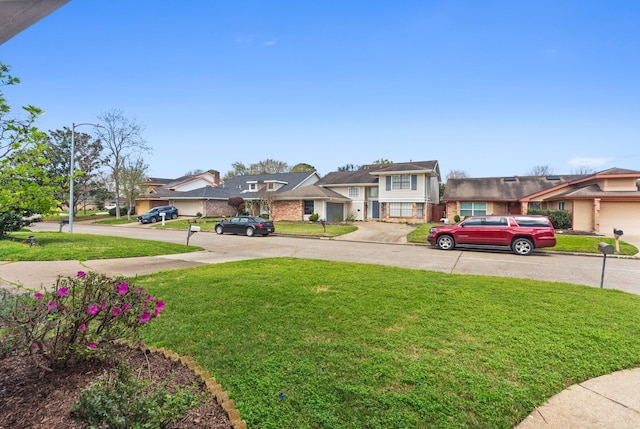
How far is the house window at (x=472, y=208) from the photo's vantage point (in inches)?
1180

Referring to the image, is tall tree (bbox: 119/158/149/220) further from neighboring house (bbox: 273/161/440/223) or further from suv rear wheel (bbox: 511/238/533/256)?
suv rear wheel (bbox: 511/238/533/256)

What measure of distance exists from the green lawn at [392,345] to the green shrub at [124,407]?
0.65 metres

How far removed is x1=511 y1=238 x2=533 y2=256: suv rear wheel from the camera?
1429 centimetres

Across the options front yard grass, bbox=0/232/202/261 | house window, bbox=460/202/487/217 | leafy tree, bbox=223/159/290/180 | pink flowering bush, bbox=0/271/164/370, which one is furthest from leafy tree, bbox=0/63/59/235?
leafy tree, bbox=223/159/290/180

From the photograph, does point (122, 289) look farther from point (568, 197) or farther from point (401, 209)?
point (401, 209)

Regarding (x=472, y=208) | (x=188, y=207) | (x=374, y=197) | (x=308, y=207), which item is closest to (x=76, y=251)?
(x=308, y=207)

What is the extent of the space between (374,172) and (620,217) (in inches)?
779

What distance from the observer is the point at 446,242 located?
1599 cm

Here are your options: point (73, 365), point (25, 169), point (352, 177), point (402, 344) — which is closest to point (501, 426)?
point (402, 344)

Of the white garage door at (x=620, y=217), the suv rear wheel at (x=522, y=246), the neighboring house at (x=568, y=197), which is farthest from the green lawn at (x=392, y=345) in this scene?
the white garage door at (x=620, y=217)

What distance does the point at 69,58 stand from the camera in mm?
9625

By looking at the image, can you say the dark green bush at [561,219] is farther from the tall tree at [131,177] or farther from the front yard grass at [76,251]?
the tall tree at [131,177]

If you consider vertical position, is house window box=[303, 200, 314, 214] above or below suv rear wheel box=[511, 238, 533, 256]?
above

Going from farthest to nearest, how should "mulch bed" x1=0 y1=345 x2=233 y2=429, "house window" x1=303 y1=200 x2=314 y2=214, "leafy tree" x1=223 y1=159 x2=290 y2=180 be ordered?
"leafy tree" x1=223 y1=159 x2=290 y2=180 < "house window" x1=303 y1=200 x2=314 y2=214 < "mulch bed" x1=0 y1=345 x2=233 y2=429
